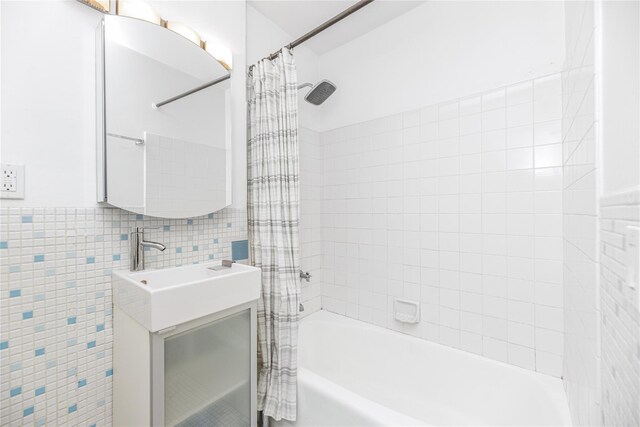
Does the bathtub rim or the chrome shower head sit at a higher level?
the chrome shower head

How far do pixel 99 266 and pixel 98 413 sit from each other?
0.57 m

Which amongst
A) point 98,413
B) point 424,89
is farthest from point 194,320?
point 424,89

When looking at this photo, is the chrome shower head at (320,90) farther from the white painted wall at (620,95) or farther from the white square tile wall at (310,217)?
the white painted wall at (620,95)

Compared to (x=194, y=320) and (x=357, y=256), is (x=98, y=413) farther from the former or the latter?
(x=357, y=256)

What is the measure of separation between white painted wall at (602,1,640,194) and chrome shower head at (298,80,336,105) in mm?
1305

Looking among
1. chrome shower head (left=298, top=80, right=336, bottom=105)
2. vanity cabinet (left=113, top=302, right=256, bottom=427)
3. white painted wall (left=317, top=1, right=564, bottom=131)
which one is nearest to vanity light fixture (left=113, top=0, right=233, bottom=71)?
chrome shower head (left=298, top=80, right=336, bottom=105)

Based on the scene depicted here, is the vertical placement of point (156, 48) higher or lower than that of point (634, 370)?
higher

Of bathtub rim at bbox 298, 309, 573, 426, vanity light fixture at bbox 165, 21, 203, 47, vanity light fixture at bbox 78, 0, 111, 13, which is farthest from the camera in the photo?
vanity light fixture at bbox 165, 21, 203, 47

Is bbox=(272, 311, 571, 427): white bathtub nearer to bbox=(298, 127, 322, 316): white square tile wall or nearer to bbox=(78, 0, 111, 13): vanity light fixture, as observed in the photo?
bbox=(298, 127, 322, 316): white square tile wall

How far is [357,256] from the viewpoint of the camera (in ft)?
6.49

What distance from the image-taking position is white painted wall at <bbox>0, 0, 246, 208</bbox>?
865 millimetres

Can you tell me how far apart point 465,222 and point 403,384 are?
1058 millimetres

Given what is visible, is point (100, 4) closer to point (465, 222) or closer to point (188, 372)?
point (188, 372)

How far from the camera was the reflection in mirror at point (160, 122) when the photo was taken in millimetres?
1041
